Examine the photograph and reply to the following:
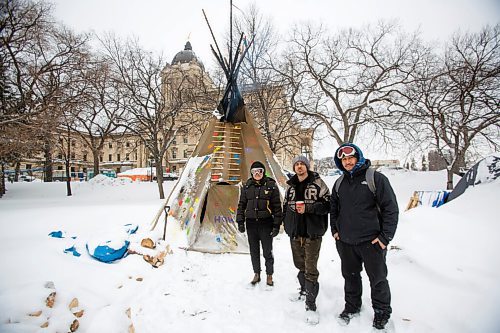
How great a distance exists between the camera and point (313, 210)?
2.96m

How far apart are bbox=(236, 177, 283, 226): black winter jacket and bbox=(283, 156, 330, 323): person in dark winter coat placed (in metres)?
0.43

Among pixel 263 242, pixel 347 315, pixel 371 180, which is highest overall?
pixel 371 180

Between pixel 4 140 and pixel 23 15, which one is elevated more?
pixel 23 15

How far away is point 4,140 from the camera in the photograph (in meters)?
8.34

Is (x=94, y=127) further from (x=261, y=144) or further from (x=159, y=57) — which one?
(x=261, y=144)

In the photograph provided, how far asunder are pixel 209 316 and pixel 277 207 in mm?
1539

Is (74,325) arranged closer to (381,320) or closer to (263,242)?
(263,242)

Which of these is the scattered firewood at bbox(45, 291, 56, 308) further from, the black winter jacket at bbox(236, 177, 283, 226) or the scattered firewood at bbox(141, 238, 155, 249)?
the black winter jacket at bbox(236, 177, 283, 226)

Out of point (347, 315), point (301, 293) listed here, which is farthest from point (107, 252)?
point (347, 315)

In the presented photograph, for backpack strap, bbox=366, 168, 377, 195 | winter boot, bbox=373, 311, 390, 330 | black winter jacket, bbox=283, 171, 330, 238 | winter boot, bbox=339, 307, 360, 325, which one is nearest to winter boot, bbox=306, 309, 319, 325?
winter boot, bbox=339, 307, 360, 325

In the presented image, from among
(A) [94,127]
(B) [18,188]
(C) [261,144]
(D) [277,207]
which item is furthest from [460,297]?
(B) [18,188]

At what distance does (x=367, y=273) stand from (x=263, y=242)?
1.44 m

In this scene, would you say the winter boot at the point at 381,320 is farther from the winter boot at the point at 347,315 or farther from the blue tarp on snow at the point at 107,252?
the blue tarp on snow at the point at 107,252

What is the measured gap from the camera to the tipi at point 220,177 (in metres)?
5.38
